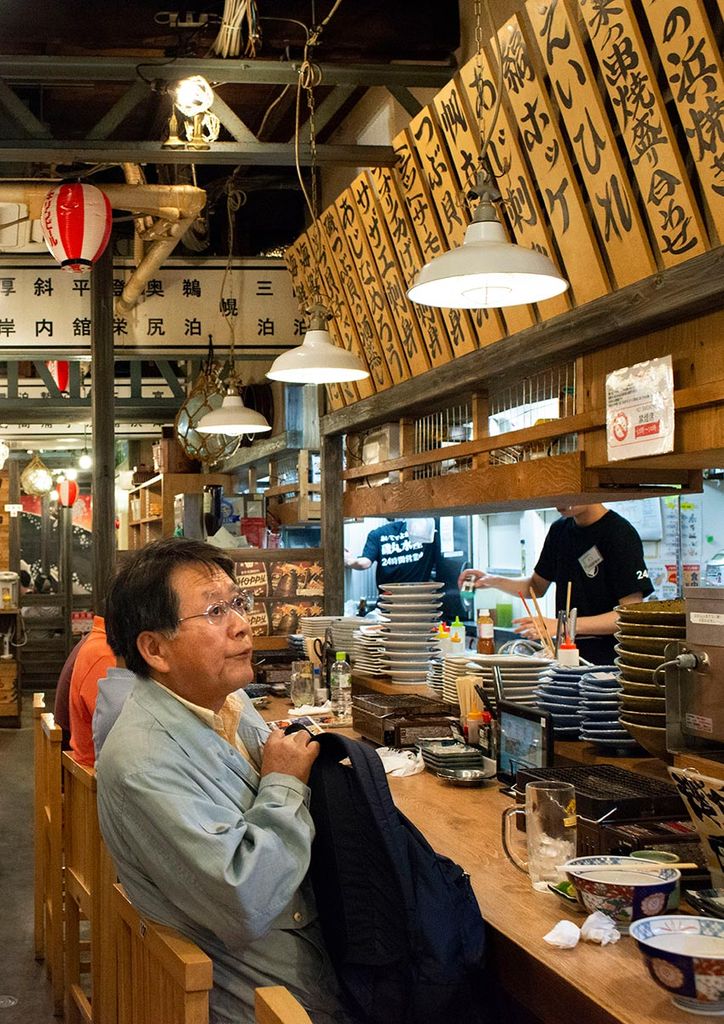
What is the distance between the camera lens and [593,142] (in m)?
3.48

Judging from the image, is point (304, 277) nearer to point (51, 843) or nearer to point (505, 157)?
point (505, 157)

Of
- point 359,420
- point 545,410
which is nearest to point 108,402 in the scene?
point 359,420

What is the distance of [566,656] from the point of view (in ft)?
12.1

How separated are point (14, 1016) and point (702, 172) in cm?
389

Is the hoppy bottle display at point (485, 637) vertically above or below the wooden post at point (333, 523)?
below

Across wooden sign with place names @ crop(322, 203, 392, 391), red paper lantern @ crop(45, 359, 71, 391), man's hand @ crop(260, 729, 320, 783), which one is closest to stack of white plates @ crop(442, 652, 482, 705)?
man's hand @ crop(260, 729, 320, 783)

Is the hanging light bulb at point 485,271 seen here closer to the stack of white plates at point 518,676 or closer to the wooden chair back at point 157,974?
the stack of white plates at point 518,676

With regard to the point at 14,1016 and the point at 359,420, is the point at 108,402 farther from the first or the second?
the point at 14,1016

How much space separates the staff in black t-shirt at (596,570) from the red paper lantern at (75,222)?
261 centimetres

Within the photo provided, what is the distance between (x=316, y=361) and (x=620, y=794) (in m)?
2.36

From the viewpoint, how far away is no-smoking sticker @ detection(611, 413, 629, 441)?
11.4 feet

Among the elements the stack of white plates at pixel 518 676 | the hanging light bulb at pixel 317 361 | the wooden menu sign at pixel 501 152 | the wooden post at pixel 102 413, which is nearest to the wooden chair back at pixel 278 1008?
the stack of white plates at pixel 518 676

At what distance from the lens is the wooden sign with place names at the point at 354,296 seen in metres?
5.81

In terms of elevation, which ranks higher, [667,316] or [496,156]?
[496,156]
